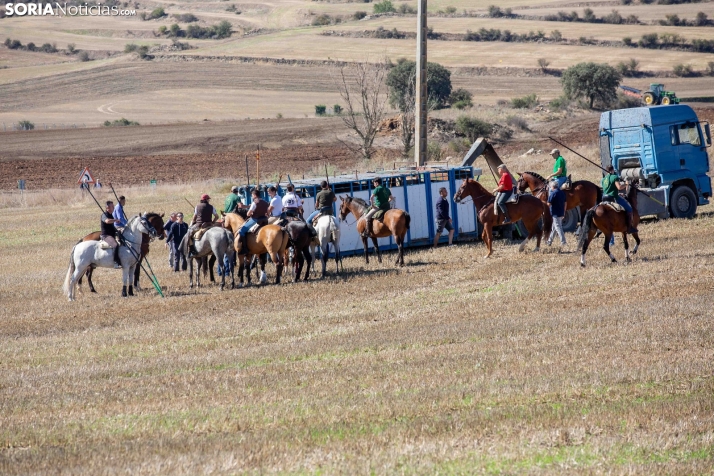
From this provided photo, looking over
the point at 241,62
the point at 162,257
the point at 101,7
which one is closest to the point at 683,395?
the point at 162,257

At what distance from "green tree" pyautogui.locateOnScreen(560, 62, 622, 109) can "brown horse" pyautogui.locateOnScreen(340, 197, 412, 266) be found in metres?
56.5

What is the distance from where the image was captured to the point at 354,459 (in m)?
7.99

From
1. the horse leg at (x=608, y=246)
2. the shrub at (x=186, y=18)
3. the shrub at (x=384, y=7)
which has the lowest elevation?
the horse leg at (x=608, y=246)

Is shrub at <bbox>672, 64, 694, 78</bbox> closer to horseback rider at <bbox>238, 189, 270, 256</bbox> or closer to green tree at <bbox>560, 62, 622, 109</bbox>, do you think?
green tree at <bbox>560, 62, 622, 109</bbox>

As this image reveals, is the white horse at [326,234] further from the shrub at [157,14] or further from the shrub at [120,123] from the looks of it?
the shrub at [157,14]

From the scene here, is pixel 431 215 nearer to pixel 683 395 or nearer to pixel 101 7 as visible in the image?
pixel 683 395

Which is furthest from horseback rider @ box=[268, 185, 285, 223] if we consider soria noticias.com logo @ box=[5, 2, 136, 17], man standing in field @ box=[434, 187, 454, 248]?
soria noticias.com logo @ box=[5, 2, 136, 17]

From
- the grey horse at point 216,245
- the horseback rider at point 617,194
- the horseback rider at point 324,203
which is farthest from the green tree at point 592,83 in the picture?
the grey horse at point 216,245

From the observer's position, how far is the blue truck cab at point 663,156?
89.7 feet

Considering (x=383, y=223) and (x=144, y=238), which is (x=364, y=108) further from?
(x=144, y=238)

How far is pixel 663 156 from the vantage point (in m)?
27.4

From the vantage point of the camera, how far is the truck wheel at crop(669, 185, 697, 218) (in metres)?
27.3

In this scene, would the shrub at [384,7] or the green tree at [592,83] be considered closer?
the green tree at [592,83]

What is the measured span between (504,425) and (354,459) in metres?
1.60
